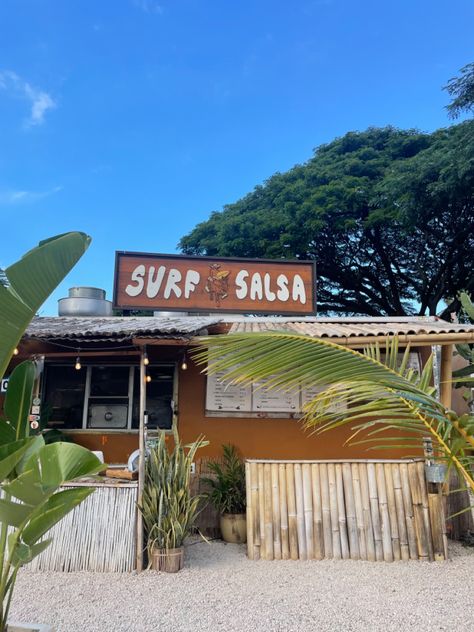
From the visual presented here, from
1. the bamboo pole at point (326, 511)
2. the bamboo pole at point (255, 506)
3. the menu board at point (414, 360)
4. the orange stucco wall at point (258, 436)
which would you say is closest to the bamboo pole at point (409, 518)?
the bamboo pole at point (326, 511)

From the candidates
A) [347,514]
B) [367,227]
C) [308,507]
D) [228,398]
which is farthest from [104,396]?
[367,227]

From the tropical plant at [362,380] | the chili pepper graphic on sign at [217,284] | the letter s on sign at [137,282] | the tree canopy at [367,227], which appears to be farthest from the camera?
the tree canopy at [367,227]

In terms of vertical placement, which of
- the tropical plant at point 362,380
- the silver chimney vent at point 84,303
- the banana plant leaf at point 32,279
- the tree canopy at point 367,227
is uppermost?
the tree canopy at point 367,227

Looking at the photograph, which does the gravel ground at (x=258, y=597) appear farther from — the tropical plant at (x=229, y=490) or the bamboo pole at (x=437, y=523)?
the tropical plant at (x=229, y=490)

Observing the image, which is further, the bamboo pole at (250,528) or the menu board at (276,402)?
the menu board at (276,402)

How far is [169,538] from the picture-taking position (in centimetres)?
477

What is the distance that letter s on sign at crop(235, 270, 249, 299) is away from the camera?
827 cm

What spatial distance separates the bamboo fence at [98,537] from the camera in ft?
15.7

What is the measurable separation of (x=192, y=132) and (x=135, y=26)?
4551 millimetres

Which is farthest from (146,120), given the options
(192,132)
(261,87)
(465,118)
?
(465,118)

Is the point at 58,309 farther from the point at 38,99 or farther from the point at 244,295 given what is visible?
the point at 38,99

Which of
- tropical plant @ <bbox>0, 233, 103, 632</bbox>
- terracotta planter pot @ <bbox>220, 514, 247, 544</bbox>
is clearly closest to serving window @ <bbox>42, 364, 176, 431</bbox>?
terracotta planter pot @ <bbox>220, 514, 247, 544</bbox>

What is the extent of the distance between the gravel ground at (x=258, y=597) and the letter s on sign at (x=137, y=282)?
178 inches

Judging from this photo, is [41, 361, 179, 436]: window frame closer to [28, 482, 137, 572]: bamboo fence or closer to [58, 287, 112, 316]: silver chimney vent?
[28, 482, 137, 572]: bamboo fence
